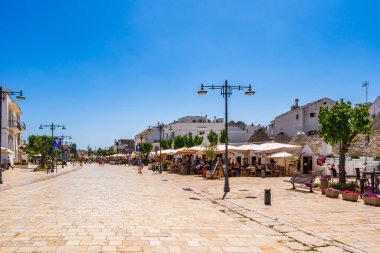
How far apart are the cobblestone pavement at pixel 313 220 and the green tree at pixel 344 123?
3.29 meters

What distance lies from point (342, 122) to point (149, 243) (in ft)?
42.1

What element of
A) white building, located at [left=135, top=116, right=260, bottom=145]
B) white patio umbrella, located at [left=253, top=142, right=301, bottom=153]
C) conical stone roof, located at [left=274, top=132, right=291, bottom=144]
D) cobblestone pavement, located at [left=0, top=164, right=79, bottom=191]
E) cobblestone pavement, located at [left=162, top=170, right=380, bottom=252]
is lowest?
cobblestone pavement, located at [left=0, top=164, right=79, bottom=191]

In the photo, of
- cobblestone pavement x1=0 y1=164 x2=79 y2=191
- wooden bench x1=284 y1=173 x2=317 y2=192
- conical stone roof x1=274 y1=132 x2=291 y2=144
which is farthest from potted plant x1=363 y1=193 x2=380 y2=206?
conical stone roof x1=274 y1=132 x2=291 y2=144

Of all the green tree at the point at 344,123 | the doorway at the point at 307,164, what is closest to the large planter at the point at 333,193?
the green tree at the point at 344,123

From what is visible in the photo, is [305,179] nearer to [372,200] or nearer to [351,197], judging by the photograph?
[351,197]

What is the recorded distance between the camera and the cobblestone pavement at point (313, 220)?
7555 mm

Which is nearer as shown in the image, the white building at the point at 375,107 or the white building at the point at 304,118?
the white building at the point at 375,107

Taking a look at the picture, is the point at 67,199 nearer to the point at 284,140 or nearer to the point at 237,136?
the point at 284,140

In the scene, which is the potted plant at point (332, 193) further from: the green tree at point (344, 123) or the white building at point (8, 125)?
the white building at point (8, 125)

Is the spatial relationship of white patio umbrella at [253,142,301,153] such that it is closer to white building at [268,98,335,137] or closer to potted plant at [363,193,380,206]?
potted plant at [363,193,380,206]

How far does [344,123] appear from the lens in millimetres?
17359

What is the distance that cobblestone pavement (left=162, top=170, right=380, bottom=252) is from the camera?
7.55m

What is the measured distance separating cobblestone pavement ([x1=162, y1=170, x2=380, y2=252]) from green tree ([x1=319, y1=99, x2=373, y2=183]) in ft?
10.8

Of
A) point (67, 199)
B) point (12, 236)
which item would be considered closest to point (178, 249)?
point (12, 236)
